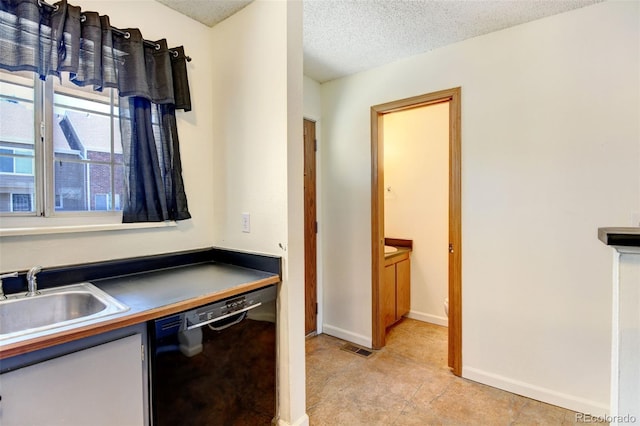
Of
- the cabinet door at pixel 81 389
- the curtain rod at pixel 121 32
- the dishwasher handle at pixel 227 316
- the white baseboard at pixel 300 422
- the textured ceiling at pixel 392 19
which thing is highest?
the textured ceiling at pixel 392 19

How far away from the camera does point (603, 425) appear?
185 centimetres

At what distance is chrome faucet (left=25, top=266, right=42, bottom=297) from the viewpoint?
1354 mm

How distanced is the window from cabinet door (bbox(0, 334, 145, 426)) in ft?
2.66

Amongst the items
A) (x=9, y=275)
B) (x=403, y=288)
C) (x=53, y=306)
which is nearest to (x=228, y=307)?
(x=53, y=306)

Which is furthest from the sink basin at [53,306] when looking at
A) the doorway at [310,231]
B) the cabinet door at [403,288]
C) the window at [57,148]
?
the cabinet door at [403,288]

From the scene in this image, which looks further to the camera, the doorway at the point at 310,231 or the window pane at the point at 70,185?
the doorway at the point at 310,231

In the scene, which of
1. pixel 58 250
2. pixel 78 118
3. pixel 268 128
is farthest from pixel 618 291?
pixel 78 118

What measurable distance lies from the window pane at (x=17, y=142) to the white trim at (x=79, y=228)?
0.12m

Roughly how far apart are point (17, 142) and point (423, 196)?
10.9 ft

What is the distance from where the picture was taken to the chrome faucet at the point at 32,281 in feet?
4.44

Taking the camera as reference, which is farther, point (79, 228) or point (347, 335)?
point (347, 335)

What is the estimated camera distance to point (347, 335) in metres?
3.02

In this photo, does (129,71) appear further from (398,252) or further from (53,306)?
(398,252)

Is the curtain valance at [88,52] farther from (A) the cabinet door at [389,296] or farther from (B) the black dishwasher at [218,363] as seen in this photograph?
(A) the cabinet door at [389,296]
